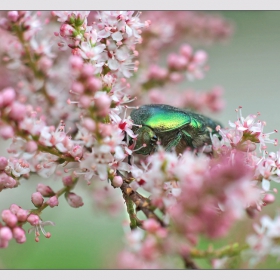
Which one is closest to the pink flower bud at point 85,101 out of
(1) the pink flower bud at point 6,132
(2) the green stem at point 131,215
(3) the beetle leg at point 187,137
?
(1) the pink flower bud at point 6,132

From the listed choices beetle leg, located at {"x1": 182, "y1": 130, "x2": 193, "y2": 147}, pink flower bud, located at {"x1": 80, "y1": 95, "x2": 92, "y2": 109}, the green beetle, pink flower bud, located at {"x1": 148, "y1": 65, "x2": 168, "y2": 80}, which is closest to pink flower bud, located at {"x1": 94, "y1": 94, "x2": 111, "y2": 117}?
pink flower bud, located at {"x1": 80, "y1": 95, "x2": 92, "y2": 109}

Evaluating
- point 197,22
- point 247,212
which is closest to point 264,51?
point 197,22

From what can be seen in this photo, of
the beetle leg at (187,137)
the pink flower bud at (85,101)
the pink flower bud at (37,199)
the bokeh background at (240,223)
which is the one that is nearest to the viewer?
the pink flower bud at (85,101)

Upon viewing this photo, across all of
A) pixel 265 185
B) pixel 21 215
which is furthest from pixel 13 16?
pixel 265 185

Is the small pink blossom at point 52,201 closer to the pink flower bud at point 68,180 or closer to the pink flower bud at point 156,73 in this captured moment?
the pink flower bud at point 68,180

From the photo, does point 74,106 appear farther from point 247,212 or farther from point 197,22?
point 197,22

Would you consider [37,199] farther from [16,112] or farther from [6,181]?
[16,112]
